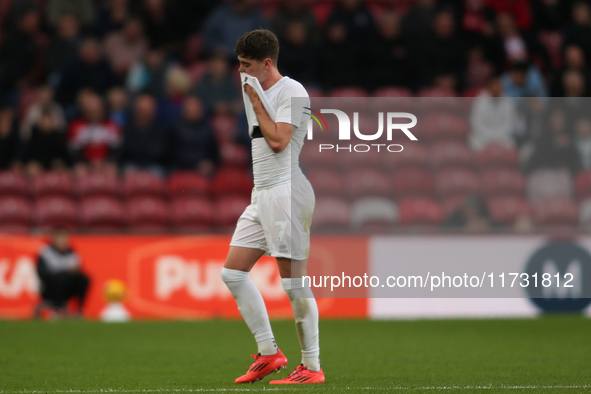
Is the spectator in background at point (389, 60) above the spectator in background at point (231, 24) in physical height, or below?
below

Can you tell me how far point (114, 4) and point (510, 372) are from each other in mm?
10817

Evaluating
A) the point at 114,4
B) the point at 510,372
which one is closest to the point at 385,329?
the point at 510,372

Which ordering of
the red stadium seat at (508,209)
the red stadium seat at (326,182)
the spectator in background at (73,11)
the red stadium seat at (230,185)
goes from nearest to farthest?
the red stadium seat at (326,182) < the red stadium seat at (508,209) < the red stadium seat at (230,185) < the spectator in background at (73,11)

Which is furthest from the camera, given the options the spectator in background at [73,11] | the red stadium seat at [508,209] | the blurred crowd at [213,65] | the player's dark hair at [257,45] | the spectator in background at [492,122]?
the spectator in background at [73,11]

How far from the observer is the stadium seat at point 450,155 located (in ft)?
31.9

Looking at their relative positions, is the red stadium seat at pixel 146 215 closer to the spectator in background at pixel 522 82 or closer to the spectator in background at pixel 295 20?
the spectator in background at pixel 295 20

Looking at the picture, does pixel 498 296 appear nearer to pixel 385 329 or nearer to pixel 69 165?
pixel 385 329

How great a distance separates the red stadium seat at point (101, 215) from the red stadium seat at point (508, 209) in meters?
4.70

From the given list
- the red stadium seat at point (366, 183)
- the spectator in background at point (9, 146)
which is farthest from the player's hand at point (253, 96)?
the spectator in background at point (9, 146)

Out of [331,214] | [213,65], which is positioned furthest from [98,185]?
[331,214]

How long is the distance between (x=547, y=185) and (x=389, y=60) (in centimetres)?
377

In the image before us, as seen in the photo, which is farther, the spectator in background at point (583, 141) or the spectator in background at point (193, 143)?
the spectator in background at point (193, 143)

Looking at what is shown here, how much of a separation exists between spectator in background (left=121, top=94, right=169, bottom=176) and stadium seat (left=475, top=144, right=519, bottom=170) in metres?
4.49

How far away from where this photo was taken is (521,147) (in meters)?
9.92
